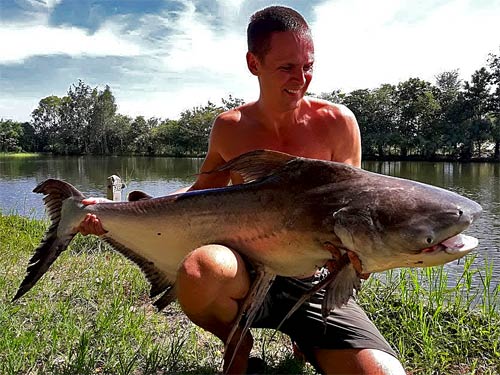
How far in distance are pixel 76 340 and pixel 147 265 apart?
68 cm

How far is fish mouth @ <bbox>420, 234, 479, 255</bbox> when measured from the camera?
168 centimetres

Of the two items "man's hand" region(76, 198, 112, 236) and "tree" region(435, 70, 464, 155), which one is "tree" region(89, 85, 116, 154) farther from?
"man's hand" region(76, 198, 112, 236)

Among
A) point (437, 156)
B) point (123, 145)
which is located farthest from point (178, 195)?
point (123, 145)

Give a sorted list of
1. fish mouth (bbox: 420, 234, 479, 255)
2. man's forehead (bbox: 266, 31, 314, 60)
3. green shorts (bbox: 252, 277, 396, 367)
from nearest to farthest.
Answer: fish mouth (bbox: 420, 234, 479, 255) → green shorts (bbox: 252, 277, 396, 367) → man's forehead (bbox: 266, 31, 314, 60)

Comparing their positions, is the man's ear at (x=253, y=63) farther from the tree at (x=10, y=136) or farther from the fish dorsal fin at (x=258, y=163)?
the tree at (x=10, y=136)

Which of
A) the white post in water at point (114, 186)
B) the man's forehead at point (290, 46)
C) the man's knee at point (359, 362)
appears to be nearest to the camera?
the man's knee at point (359, 362)

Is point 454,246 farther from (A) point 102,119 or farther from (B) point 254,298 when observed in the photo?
(A) point 102,119

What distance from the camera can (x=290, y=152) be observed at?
2750 mm

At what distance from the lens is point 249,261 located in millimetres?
2238

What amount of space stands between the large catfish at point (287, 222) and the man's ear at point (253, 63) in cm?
66

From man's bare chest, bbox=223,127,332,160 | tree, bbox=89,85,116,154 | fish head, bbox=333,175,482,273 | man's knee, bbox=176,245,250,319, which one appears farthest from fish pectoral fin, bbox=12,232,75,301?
tree, bbox=89,85,116,154

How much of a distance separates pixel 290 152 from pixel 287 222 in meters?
0.77

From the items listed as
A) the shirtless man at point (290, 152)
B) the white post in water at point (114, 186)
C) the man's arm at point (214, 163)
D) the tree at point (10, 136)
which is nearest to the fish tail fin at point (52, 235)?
the shirtless man at point (290, 152)

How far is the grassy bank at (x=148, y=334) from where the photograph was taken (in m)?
2.61
